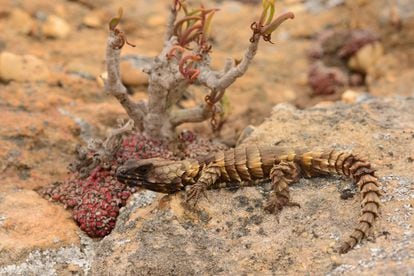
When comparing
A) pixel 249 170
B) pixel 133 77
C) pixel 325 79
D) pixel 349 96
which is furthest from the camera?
pixel 325 79

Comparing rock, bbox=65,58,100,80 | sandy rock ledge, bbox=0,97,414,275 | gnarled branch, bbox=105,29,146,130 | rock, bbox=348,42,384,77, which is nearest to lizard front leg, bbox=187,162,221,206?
sandy rock ledge, bbox=0,97,414,275

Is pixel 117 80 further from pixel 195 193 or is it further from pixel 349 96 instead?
pixel 349 96

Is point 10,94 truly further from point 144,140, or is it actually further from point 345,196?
point 345,196

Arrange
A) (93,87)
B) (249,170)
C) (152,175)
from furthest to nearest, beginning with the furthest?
1. (93,87)
2. (249,170)
3. (152,175)

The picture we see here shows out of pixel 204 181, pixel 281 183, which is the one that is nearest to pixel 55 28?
pixel 204 181

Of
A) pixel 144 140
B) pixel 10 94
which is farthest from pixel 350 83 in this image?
pixel 10 94

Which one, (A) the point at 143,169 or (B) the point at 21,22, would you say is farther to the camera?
(B) the point at 21,22

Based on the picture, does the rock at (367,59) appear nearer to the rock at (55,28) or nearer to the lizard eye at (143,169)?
the rock at (55,28)
